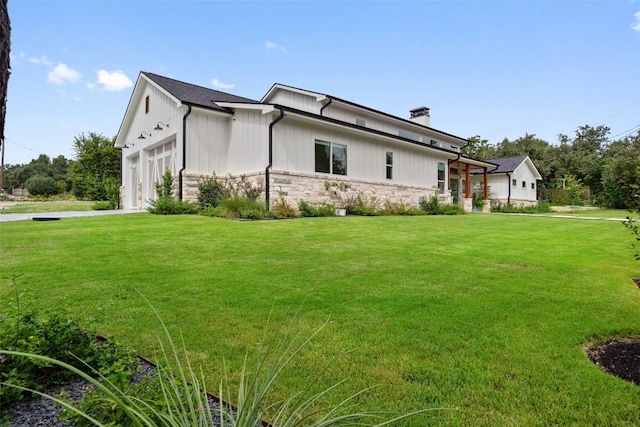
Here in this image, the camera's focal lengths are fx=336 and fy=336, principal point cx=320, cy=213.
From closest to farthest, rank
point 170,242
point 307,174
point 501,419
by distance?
point 501,419
point 170,242
point 307,174

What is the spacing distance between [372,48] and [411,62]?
2.32 m

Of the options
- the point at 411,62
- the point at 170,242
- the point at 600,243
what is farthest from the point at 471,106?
the point at 170,242

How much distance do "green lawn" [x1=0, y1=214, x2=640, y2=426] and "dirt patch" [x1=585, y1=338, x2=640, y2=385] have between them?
10 cm

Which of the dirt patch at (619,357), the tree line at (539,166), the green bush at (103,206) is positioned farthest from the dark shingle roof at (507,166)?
the dirt patch at (619,357)

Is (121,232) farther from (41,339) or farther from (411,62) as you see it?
(411,62)

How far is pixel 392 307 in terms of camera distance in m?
3.42

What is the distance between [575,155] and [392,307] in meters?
49.0

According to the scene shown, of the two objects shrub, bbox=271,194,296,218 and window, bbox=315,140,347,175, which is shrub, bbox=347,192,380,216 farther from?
shrub, bbox=271,194,296,218

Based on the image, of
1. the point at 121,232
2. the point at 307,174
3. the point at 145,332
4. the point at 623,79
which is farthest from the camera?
the point at 623,79

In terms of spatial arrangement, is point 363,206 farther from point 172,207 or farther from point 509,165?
point 509,165

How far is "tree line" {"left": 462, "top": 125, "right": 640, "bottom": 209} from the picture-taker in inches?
1256

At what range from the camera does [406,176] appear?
1816 centimetres

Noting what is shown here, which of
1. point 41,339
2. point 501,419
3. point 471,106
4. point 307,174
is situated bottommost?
point 501,419

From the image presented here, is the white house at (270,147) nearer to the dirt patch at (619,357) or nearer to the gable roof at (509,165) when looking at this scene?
the gable roof at (509,165)
